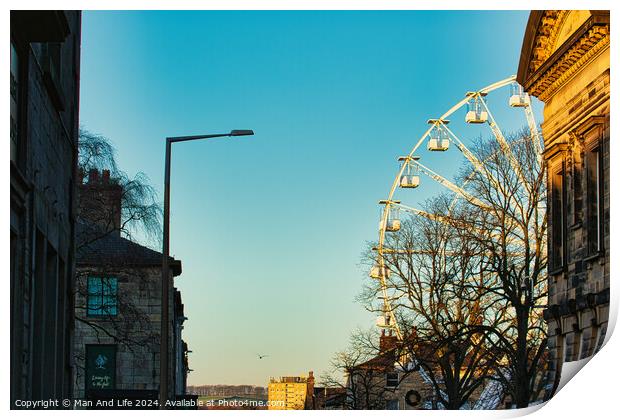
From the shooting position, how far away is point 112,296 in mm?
28719

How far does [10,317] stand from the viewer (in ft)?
48.8

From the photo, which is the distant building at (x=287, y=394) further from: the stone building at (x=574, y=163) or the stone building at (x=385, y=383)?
the stone building at (x=385, y=383)

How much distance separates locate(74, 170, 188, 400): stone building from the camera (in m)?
26.4

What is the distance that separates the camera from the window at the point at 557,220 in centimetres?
2539

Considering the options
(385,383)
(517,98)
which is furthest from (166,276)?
(385,383)

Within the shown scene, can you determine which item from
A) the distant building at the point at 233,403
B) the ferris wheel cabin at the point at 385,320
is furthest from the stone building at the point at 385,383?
the distant building at the point at 233,403

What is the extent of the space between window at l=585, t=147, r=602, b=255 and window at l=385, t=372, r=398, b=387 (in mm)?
10487

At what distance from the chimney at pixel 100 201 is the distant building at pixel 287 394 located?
972 cm

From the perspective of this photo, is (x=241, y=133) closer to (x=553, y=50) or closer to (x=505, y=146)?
(x=553, y=50)

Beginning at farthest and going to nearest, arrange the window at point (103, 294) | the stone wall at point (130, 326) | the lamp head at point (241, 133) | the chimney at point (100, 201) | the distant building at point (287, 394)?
the chimney at point (100, 201) → the window at point (103, 294) → the stone wall at point (130, 326) → the lamp head at point (241, 133) → the distant building at point (287, 394)

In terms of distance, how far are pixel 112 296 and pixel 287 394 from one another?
9.75 metres
